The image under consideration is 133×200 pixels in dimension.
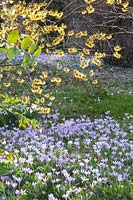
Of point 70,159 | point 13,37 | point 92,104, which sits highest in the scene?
point 13,37

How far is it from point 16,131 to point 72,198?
3014mm

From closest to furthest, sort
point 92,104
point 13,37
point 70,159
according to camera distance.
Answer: point 13,37 < point 70,159 < point 92,104

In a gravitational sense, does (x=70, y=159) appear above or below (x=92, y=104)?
above

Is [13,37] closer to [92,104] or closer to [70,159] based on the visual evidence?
[70,159]

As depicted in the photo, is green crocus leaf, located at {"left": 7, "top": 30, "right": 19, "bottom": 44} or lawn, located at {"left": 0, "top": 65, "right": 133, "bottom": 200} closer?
green crocus leaf, located at {"left": 7, "top": 30, "right": 19, "bottom": 44}

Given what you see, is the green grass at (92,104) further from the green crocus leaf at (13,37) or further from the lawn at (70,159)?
the green crocus leaf at (13,37)

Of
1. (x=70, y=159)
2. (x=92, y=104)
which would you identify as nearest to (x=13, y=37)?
(x=70, y=159)

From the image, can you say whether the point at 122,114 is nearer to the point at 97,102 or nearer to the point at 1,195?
the point at 97,102

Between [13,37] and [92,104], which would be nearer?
[13,37]

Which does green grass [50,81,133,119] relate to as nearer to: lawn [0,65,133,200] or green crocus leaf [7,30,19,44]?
lawn [0,65,133,200]

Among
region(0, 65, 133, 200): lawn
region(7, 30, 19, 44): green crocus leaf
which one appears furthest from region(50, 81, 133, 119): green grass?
region(7, 30, 19, 44): green crocus leaf

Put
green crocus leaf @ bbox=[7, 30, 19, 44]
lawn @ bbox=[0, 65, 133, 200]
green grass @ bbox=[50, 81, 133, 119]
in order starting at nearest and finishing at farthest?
green crocus leaf @ bbox=[7, 30, 19, 44] < lawn @ bbox=[0, 65, 133, 200] < green grass @ bbox=[50, 81, 133, 119]

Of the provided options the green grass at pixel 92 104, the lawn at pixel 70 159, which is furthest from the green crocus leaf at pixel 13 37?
the green grass at pixel 92 104

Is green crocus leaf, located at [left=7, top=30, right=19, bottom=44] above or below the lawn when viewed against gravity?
above
